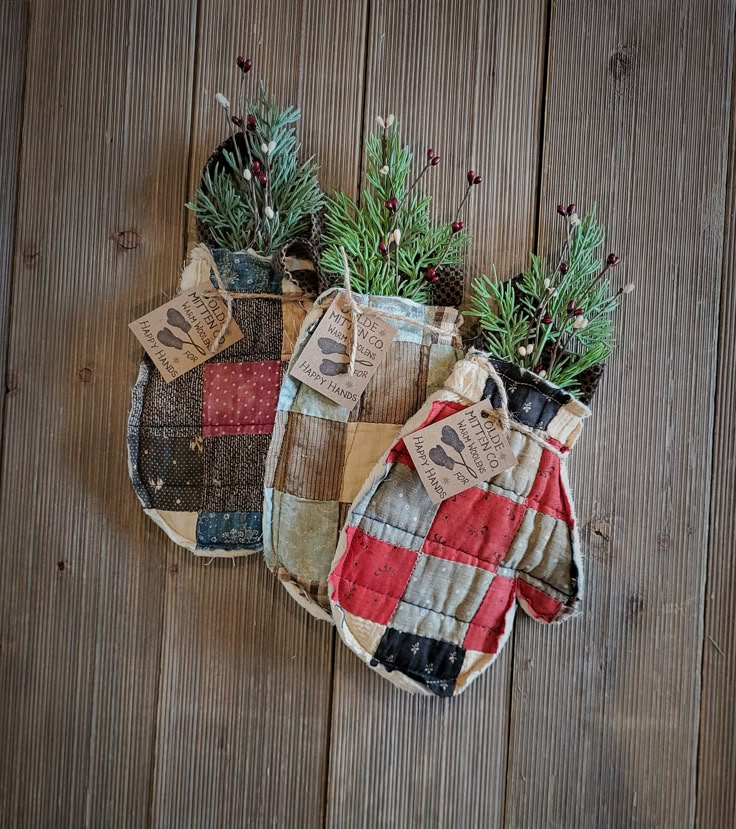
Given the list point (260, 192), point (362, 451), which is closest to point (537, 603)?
point (362, 451)

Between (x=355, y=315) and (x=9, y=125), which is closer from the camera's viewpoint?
(x=355, y=315)

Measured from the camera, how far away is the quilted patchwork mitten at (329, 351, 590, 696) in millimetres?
770

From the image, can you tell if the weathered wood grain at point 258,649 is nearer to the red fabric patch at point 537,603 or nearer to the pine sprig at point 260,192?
the pine sprig at point 260,192

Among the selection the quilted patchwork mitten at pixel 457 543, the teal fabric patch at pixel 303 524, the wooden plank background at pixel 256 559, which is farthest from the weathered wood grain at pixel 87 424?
the quilted patchwork mitten at pixel 457 543

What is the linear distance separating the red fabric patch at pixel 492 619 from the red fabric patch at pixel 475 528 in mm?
32

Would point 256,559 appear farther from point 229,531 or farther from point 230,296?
point 230,296

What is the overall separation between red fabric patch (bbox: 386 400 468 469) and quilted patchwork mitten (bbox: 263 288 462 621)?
0.03 m

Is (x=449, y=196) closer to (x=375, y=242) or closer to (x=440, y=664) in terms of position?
(x=375, y=242)

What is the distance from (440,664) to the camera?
803 millimetres

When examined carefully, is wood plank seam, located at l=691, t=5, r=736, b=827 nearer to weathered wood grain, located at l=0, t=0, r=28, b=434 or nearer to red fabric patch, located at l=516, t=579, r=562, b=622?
red fabric patch, located at l=516, t=579, r=562, b=622

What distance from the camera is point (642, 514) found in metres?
0.85

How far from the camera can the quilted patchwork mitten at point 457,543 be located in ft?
2.53

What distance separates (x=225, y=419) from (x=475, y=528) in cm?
36

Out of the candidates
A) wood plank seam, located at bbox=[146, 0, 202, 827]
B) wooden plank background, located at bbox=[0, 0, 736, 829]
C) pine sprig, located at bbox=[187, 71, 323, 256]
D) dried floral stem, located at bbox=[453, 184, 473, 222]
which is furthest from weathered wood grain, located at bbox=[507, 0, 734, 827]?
wood plank seam, located at bbox=[146, 0, 202, 827]
